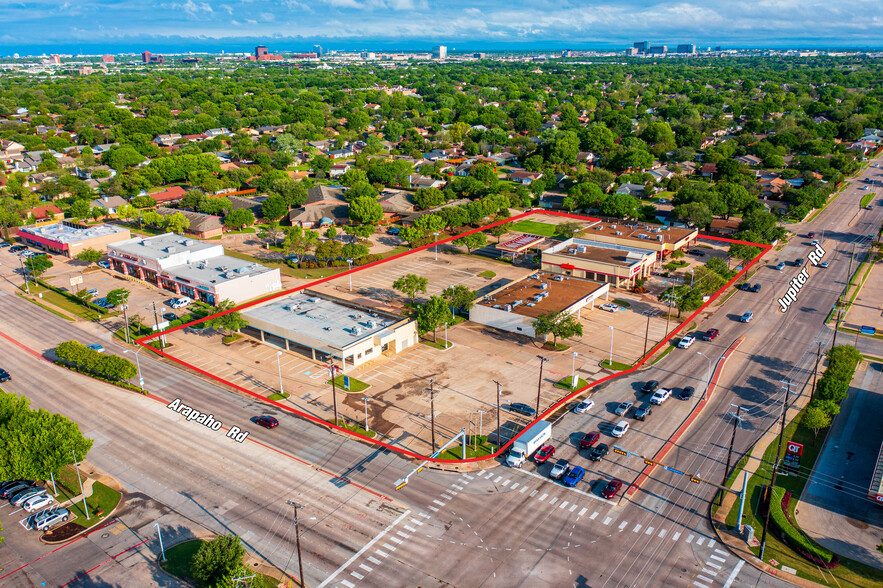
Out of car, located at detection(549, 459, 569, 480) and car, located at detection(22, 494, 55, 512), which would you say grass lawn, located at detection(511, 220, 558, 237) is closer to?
car, located at detection(549, 459, 569, 480)

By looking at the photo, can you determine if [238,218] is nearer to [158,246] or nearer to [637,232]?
[158,246]

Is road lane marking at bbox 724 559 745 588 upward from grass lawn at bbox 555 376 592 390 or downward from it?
downward

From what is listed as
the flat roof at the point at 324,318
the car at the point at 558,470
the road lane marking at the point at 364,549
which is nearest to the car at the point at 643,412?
the car at the point at 558,470

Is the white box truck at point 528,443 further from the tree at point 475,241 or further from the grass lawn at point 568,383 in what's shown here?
the tree at point 475,241

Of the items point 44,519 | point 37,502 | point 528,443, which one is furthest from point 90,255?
point 528,443

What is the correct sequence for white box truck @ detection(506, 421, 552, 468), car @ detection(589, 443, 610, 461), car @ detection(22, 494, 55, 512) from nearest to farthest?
1. car @ detection(22, 494, 55, 512)
2. white box truck @ detection(506, 421, 552, 468)
3. car @ detection(589, 443, 610, 461)

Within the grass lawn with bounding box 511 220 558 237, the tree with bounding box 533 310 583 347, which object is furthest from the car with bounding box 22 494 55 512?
the grass lawn with bounding box 511 220 558 237

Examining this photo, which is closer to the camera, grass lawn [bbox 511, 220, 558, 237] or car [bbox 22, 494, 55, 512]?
car [bbox 22, 494, 55, 512]
